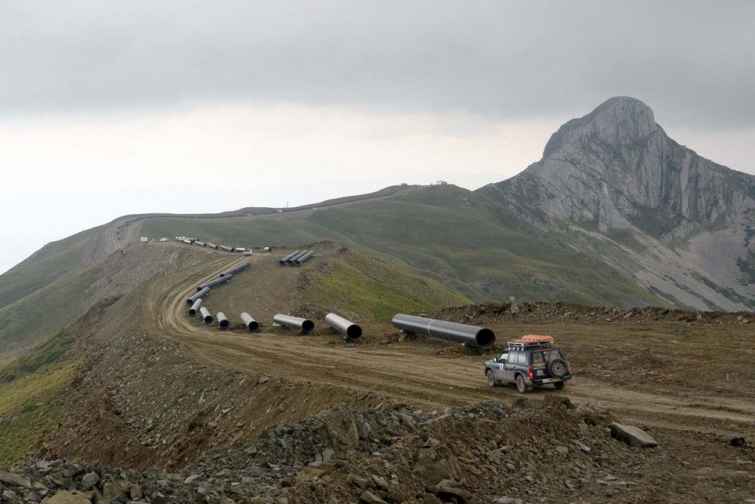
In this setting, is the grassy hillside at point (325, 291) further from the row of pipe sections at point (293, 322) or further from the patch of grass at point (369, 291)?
the row of pipe sections at point (293, 322)

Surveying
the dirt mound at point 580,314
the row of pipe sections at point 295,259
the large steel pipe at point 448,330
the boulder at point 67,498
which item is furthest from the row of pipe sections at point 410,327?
the boulder at point 67,498

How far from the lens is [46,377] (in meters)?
56.5

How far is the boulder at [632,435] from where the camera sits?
2094cm

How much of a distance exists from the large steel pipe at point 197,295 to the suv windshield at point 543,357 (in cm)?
4496

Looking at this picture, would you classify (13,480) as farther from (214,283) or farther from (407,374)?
(214,283)

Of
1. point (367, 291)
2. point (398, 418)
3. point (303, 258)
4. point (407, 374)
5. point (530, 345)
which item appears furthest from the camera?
point (303, 258)

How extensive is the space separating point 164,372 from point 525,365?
2381cm

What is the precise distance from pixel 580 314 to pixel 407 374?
657 inches

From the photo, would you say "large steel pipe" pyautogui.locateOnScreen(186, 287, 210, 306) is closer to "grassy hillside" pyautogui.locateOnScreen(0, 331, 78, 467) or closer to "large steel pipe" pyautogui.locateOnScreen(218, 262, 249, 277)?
"large steel pipe" pyautogui.locateOnScreen(218, 262, 249, 277)

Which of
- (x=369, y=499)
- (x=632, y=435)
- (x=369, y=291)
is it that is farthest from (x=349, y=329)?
(x=369, y=499)

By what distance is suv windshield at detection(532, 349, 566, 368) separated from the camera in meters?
29.9

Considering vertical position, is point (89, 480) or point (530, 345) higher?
point (530, 345)

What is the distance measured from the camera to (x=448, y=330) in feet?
141

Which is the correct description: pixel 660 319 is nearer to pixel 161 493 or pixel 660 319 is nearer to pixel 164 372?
pixel 164 372
